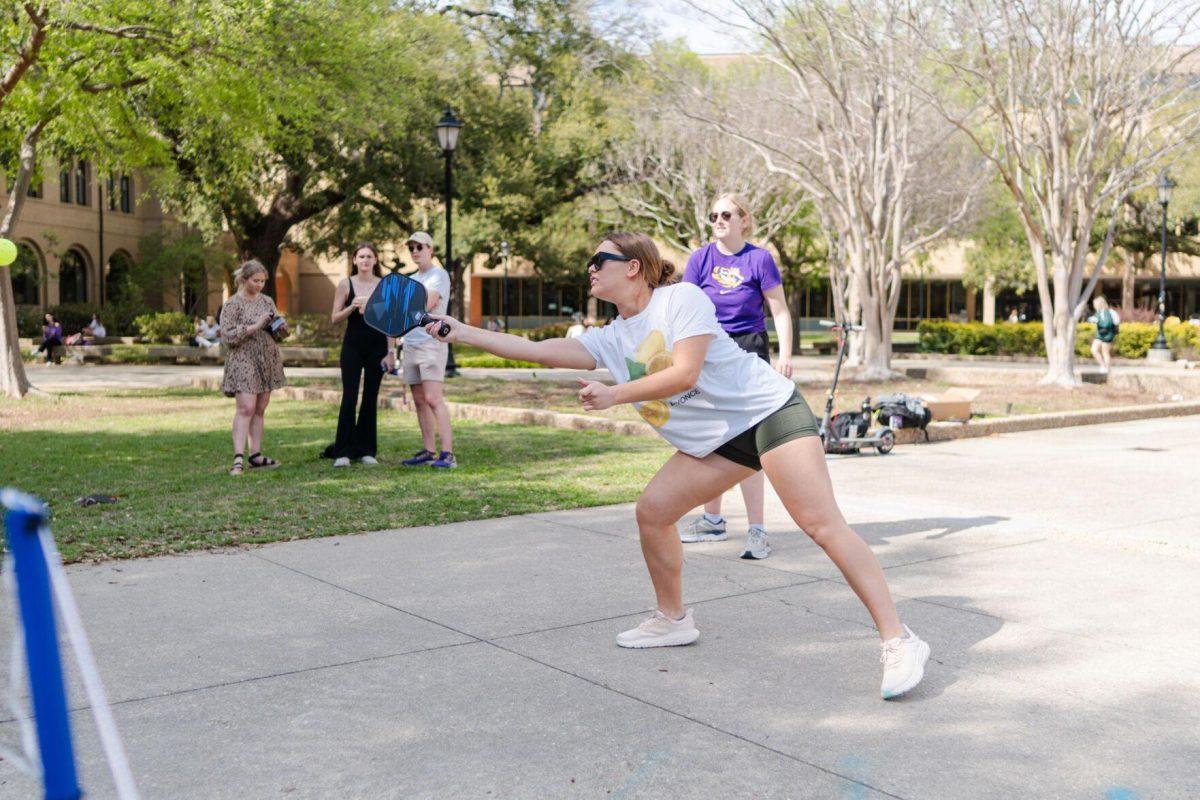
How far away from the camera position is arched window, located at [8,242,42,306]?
4236cm

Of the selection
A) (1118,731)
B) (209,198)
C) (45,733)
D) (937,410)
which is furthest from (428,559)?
(209,198)

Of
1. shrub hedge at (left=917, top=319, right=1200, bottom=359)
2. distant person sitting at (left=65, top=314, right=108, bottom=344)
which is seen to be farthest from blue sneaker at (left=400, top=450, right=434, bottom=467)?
distant person sitting at (left=65, top=314, right=108, bottom=344)

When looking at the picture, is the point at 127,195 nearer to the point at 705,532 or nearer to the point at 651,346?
the point at 705,532

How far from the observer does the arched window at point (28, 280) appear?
139 ft

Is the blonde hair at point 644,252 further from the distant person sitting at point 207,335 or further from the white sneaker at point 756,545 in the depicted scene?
the distant person sitting at point 207,335

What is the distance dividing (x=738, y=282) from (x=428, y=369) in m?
3.74

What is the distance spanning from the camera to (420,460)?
10.4 m

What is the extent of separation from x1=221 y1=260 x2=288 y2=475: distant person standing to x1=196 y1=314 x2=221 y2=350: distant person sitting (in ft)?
70.9

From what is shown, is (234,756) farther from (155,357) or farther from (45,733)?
(155,357)

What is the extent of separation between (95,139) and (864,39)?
11707 millimetres

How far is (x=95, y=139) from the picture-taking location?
18.3m

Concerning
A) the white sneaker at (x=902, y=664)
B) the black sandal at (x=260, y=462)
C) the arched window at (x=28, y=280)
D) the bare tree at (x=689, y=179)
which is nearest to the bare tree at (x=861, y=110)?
the bare tree at (x=689, y=179)

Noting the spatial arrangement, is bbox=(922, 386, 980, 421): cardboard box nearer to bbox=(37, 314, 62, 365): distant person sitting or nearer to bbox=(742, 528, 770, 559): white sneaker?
bbox=(742, 528, 770, 559): white sneaker

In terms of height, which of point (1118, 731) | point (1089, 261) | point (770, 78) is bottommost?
point (1118, 731)
